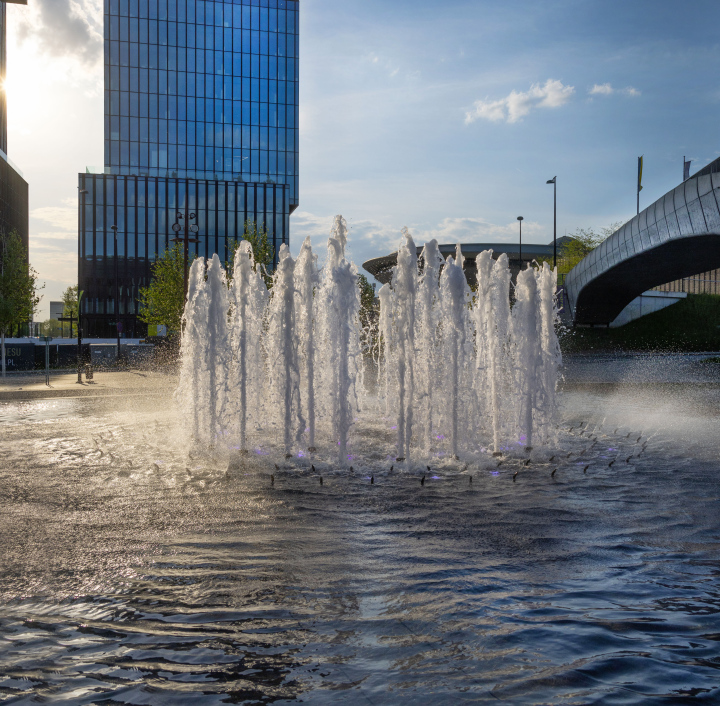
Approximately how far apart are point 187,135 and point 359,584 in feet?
241

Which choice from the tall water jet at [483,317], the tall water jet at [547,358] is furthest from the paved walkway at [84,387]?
the tall water jet at [547,358]

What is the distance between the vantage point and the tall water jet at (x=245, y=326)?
964 centimetres

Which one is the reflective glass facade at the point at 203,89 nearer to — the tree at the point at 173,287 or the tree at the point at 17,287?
the tree at the point at 173,287

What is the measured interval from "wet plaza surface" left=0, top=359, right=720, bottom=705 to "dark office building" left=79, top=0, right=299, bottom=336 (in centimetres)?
6172

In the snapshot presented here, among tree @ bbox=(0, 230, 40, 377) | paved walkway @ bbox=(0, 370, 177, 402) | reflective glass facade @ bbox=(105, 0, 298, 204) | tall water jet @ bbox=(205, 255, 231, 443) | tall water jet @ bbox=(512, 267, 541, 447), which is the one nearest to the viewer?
tall water jet @ bbox=(512, 267, 541, 447)

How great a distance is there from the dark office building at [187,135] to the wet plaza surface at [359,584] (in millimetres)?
61721

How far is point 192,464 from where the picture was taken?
830 cm

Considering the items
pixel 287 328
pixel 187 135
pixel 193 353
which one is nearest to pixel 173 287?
pixel 193 353

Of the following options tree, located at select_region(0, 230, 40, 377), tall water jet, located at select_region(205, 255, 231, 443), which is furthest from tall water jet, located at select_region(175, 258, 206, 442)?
tree, located at select_region(0, 230, 40, 377)

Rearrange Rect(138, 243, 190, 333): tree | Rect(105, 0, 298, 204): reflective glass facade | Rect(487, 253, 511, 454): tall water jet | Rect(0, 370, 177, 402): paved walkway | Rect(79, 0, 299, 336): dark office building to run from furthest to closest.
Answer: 1. Rect(105, 0, 298, 204): reflective glass facade
2. Rect(79, 0, 299, 336): dark office building
3. Rect(138, 243, 190, 333): tree
4. Rect(0, 370, 177, 402): paved walkway
5. Rect(487, 253, 511, 454): tall water jet

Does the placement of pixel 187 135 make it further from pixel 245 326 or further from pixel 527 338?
pixel 527 338

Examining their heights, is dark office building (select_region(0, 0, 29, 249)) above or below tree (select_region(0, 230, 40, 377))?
above

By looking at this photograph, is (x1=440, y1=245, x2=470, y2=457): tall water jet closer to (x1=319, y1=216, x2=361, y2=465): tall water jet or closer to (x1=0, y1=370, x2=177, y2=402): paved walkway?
(x1=319, y1=216, x2=361, y2=465): tall water jet

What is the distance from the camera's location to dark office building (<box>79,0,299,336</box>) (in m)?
65.1
